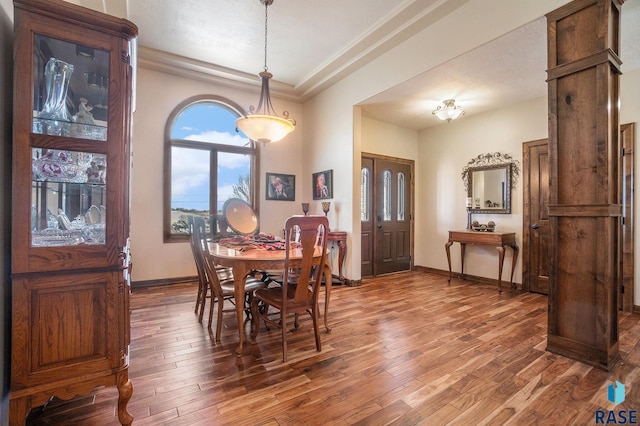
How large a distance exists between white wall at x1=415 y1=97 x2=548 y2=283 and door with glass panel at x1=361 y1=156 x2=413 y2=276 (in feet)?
1.09

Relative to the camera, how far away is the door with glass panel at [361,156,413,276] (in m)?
5.20

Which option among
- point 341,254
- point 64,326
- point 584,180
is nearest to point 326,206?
point 341,254

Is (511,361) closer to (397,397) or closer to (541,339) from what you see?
(541,339)

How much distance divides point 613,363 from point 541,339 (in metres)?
0.48

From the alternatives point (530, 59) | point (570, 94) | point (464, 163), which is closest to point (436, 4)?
point (530, 59)

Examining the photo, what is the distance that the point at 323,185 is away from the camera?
16.6 feet

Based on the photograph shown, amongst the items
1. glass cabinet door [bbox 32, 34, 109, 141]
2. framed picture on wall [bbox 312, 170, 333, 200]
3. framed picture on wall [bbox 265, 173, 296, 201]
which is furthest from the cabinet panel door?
framed picture on wall [bbox 265, 173, 296, 201]

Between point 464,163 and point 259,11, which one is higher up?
point 259,11

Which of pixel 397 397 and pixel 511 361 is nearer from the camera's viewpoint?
pixel 397 397

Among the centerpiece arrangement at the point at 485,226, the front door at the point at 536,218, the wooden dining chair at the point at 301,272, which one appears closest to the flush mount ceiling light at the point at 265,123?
the wooden dining chair at the point at 301,272

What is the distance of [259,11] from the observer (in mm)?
3203

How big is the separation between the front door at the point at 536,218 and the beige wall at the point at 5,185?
212 inches

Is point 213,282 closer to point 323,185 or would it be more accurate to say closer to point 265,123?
point 265,123

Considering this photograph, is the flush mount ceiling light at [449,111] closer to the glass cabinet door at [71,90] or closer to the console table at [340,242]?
the console table at [340,242]
